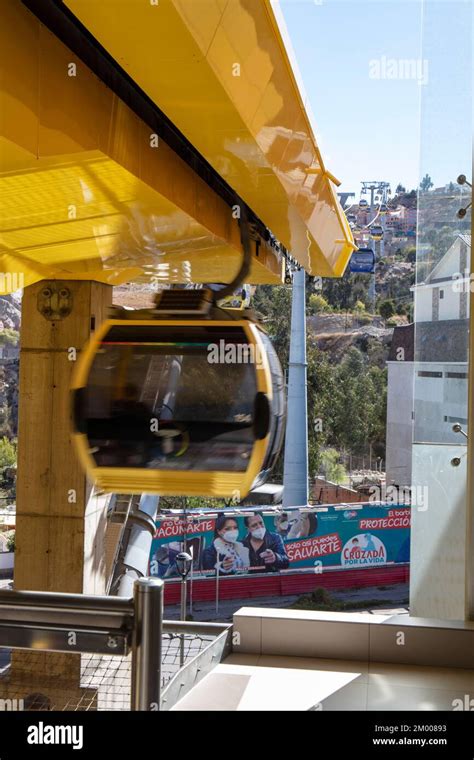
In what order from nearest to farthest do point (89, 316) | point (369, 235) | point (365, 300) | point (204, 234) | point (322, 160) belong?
point (322, 160), point (204, 234), point (89, 316), point (369, 235), point (365, 300)

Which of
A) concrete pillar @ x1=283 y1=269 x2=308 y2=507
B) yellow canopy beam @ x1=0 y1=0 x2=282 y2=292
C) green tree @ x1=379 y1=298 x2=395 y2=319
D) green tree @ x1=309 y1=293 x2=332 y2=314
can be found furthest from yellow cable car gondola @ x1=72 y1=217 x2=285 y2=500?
green tree @ x1=309 y1=293 x2=332 y2=314

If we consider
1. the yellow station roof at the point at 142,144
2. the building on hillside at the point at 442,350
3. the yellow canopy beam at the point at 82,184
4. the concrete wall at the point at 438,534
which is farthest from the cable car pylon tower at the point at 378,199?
the yellow station roof at the point at 142,144

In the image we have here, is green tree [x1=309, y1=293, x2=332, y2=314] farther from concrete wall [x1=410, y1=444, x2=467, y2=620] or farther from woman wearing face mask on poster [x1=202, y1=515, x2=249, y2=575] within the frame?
concrete wall [x1=410, y1=444, x2=467, y2=620]

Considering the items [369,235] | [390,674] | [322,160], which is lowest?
[390,674]

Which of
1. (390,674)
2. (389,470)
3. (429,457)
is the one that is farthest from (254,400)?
(389,470)

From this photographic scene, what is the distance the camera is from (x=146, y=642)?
1137 millimetres

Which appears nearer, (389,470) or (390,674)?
(390,674)

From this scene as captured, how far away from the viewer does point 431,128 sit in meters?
5.54

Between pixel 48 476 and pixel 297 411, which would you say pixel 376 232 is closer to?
pixel 297 411

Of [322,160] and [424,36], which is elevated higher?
[424,36]

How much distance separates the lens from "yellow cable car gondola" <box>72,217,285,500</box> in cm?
259

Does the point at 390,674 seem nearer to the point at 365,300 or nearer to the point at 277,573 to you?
the point at 277,573
